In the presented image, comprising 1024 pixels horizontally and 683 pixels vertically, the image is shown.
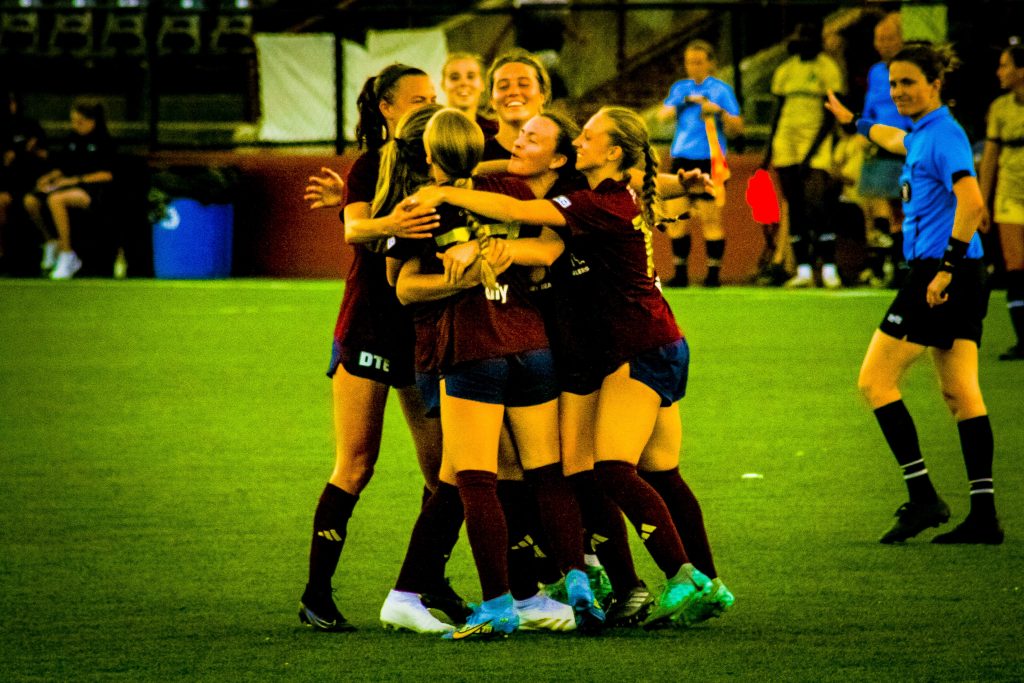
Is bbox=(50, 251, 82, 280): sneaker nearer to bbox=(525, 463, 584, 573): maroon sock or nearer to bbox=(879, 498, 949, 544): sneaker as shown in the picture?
bbox=(879, 498, 949, 544): sneaker

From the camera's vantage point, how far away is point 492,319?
209 inches

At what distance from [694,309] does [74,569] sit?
30.0 ft

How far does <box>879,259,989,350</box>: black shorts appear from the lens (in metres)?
6.93

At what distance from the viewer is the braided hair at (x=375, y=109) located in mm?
5703

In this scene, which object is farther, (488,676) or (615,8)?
(615,8)

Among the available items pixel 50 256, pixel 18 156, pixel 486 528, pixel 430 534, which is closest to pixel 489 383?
pixel 486 528

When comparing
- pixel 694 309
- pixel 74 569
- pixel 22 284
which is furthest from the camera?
pixel 22 284

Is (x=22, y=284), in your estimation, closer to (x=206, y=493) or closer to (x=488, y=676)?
(x=206, y=493)

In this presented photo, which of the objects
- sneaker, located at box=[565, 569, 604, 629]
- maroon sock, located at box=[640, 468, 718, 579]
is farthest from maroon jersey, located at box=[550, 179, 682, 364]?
sneaker, located at box=[565, 569, 604, 629]

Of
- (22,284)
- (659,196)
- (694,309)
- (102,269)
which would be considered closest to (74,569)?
(659,196)

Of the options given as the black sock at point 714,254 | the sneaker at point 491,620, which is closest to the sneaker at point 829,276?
the black sock at point 714,254

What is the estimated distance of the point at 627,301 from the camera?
5.61 meters

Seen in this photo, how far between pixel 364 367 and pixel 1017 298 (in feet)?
24.1

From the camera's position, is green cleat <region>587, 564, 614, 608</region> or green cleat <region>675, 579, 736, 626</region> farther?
green cleat <region>587, 564, 614, 608</region>
